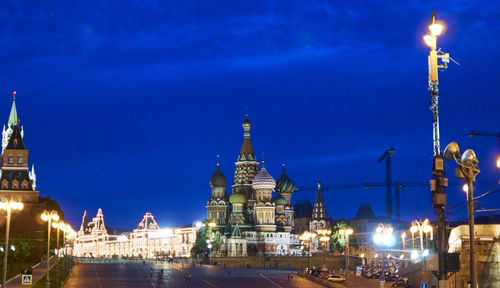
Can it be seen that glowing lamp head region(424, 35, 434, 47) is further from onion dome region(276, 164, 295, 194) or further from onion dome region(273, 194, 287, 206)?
onion dome region(276, 164, 295, 194)

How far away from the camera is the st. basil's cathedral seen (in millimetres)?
132125

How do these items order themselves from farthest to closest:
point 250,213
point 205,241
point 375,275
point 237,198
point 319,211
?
point 319,211 < point 250,213 < point 237,198 < point 205,241 < point 375,275

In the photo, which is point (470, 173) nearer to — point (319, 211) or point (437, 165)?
point (437, 165)

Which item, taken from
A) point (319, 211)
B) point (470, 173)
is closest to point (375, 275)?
point (470, 173)

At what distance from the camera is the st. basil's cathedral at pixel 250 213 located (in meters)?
132

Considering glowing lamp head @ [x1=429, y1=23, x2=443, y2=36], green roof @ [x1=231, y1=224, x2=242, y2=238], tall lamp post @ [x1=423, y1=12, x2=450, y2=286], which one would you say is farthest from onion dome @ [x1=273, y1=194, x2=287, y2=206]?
glowing lamp head @ [x1=429, y1=23, x2=443, y2=36]

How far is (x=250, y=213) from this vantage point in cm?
13862

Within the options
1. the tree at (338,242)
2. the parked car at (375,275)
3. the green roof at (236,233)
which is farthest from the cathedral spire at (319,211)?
the parked car at (375,275)

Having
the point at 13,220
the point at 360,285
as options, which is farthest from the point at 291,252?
the point at 360,285

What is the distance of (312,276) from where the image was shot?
73500 mm

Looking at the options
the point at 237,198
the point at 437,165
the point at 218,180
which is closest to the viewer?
the point at 437,165

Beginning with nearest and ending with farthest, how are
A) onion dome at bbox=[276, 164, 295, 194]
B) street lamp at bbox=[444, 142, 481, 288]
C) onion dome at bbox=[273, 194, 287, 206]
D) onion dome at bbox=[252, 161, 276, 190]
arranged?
street lamp at bbox=[444, 142, 481, 288] < onion dome at bbox=[252, 161, 276, 190] < onion dome at bbox=[273, 194, 287, 206] < onion dome at bbox=[276, 164, 295, 194]

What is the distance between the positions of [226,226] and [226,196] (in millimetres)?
8375

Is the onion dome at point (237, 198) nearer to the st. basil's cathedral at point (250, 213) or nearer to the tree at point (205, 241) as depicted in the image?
the st. basil's cathedral at point (250, 213)
